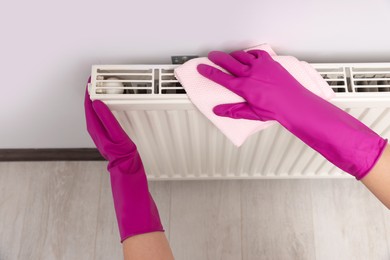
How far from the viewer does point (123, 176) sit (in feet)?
2.81

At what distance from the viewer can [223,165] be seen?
3.93 feet

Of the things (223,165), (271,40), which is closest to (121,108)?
(271,40)

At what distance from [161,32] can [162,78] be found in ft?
0.31

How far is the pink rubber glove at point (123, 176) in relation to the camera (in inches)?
32.8

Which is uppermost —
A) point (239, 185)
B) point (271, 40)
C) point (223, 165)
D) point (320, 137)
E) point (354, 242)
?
point (271, 40)

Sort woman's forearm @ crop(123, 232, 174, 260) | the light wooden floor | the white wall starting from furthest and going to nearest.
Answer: the light wooden floor, woman's forearm @ crop(123, 232, 174, 260), the white wall

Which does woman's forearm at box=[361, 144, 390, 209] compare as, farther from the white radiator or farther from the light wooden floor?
the light wooden floor

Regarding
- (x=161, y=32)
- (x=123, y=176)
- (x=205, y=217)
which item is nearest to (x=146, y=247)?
(x=123, y=176)

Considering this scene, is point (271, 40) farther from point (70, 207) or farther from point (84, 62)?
point (70, 207)

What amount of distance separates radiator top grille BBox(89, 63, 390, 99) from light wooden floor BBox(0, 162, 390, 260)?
0.62 metres

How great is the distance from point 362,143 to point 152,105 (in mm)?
390

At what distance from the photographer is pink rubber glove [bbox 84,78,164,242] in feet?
2.73

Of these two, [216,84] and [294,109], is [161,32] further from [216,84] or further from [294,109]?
[294,109]

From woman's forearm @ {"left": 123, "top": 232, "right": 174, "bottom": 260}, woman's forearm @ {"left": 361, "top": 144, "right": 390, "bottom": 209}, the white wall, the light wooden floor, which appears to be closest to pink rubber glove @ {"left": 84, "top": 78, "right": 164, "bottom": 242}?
woman's forearm @ {"left": 123, "top": 232, "right": 174, "bottom": 260}
